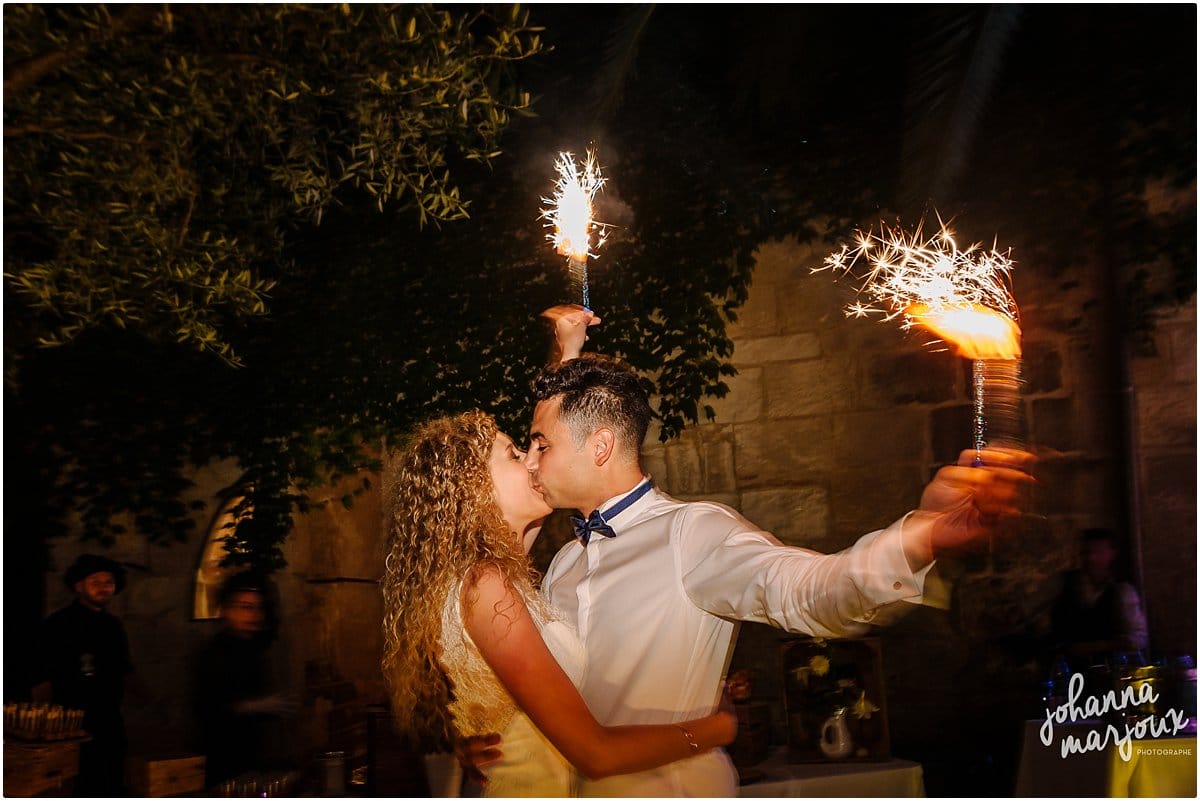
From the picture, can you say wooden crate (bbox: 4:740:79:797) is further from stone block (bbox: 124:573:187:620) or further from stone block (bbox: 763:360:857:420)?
stone block (bbox: 763:360:857:420)

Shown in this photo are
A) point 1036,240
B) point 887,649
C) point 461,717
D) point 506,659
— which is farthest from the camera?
point 887,649

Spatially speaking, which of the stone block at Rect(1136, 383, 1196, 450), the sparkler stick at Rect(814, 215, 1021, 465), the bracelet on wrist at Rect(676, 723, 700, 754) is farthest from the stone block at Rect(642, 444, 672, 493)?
the stone block at Rect(1136, 383, 1196, 450)

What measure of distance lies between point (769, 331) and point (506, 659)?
6.25 feet

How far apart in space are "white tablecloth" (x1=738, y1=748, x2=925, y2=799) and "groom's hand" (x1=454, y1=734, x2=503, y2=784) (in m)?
0.77

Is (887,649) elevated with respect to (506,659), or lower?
lower

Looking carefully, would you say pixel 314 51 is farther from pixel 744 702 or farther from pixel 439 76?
pixel 744 702

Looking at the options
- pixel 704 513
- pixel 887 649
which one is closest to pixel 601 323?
pixel 704 513

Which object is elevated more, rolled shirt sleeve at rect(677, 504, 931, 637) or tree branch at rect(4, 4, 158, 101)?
tree branch at rect(4, 4, 158, 101)

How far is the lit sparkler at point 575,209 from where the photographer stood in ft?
12.3

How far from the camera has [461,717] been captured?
101 inches

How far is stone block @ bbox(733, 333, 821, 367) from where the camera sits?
3795 mm

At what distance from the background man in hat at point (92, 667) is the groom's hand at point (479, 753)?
87.1 inches

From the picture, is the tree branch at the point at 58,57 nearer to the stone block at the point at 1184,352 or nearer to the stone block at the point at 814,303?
the stone block at the point at 814,303

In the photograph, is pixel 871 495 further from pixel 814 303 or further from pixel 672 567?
pixel 672 567
